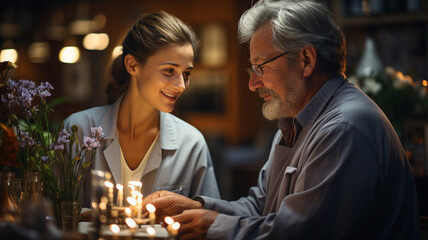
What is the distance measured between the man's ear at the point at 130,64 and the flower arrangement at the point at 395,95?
1.66 m

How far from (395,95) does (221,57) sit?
14.7ft

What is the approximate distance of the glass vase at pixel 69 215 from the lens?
64.1 inches

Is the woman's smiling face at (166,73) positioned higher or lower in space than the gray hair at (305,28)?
lower

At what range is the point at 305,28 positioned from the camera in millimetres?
1714

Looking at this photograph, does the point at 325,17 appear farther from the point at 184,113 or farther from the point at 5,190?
the point at 184,113

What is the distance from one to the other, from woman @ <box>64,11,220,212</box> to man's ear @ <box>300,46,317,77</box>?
476 millimetres

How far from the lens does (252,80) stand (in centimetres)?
187

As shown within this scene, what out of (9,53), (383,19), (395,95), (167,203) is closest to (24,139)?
(167,203)

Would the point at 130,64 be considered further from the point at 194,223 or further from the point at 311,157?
the point at 311,157

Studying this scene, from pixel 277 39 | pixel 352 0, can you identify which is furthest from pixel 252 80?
pixel 352 0

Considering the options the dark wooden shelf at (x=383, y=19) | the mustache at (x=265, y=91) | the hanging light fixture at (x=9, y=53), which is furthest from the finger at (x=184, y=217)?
the hanging light fixture at (x=9, y=53)

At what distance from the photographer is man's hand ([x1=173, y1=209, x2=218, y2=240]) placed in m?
1.64

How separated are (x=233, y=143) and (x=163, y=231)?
225 inches

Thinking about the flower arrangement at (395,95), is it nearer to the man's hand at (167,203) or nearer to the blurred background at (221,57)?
the blurred background at (221,57)
